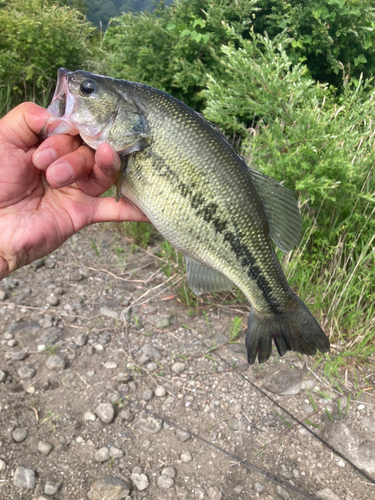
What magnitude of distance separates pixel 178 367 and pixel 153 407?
38 cm

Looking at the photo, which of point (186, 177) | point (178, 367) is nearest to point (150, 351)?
point (178, 367)

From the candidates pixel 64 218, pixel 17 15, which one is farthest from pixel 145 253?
pixel 17 15

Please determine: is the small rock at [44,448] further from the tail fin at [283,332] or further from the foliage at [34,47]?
the foliage at [34,47]

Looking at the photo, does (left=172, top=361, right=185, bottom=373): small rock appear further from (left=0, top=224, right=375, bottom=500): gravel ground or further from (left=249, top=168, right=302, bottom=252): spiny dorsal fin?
(left=249, top=168, right=302, bottom=252): spiny dorsal fin

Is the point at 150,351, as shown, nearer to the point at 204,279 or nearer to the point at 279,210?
the point at 204,279

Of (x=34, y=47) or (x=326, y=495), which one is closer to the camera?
(x=326, y=495)

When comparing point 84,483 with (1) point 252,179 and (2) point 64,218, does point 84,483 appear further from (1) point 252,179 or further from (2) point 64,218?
(1) point 252,179

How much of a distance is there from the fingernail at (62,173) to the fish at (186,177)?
6.1 inches

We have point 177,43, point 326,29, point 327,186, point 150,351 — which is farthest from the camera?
point 177,43

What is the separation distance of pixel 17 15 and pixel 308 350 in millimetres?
6307

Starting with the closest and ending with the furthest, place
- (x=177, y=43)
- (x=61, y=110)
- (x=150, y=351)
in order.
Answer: (x=61, y=110)
(x=150, y=351)
(x=177, y=43)

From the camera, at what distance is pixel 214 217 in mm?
1739

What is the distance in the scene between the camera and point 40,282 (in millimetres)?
3682

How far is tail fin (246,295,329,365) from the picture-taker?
1978 mm
